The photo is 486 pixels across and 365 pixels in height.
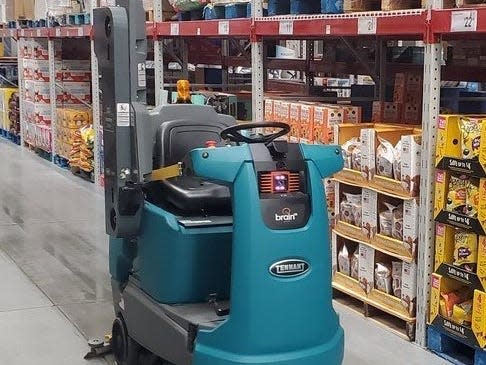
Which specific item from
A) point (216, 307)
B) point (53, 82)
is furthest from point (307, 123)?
point (53, 82)

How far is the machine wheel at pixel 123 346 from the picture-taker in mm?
3951

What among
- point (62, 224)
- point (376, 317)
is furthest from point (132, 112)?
point (62, 224)

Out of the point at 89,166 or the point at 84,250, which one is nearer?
the point at 84,250

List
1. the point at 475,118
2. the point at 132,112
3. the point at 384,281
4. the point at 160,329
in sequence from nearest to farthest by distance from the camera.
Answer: the point at 160,329 < the point at 132,112 < the point at 475,118 < the point at 384,281

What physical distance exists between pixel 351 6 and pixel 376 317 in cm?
202

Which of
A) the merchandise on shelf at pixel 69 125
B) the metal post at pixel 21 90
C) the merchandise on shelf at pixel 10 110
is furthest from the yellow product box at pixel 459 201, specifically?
the merchandise on shelf at pixel 10 110

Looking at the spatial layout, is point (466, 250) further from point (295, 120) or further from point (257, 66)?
point (257, 66)

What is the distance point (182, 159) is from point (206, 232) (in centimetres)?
52

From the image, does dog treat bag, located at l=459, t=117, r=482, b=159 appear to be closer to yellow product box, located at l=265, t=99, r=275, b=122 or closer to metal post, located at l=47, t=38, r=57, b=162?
yellow product box, located at l=265, t=99, r=275, b=122

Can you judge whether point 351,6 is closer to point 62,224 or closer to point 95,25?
point 95,25

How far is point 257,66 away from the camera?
19.0ft

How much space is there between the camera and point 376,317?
4.87 metres

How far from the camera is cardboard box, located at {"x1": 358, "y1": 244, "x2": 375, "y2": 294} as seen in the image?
4.78 meters

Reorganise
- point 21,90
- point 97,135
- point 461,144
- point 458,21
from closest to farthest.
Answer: point 458,21, point 461,144, point 97,135, point 21,90
